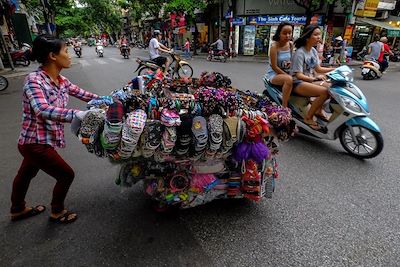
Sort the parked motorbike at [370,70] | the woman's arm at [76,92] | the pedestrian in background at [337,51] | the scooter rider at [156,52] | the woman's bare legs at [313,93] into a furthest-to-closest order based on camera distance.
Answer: the pedestrian in background at [337,51]
the parked motorbike at [370,70]
the scooter rider at [156,52]
the woman's bare legs at [313,93]
the woman's arm at [76,92]

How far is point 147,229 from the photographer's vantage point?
2121mm

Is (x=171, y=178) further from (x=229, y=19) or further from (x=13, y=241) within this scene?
(x=229, y=19)

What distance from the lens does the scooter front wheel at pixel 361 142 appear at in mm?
3128

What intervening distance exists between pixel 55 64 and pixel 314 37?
3.22m

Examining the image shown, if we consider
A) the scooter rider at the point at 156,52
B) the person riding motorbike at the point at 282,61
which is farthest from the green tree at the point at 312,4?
the person riding motorbike at the point at 282,61

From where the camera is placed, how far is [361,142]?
3305 mm

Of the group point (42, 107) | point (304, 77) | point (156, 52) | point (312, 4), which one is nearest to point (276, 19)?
point (312, 4)

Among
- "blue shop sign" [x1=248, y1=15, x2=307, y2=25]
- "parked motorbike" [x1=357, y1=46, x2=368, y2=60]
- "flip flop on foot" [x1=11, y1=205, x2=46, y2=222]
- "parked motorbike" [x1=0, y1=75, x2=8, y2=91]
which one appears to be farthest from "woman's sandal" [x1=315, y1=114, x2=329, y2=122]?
"blue shop sign" [x1=248, y1=15, x2=307, y2=25]

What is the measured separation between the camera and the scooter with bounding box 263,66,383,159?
3.16 metres

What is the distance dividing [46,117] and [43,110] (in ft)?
0.18

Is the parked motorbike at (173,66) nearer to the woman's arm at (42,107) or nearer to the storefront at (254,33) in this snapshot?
the woman's arm at (42,107)

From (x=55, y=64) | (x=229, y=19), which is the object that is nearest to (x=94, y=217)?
(x=55, y=64)

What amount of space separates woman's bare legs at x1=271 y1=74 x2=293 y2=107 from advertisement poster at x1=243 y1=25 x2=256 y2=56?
16.7 metres

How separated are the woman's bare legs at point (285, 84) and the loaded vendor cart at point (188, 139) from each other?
150cm
